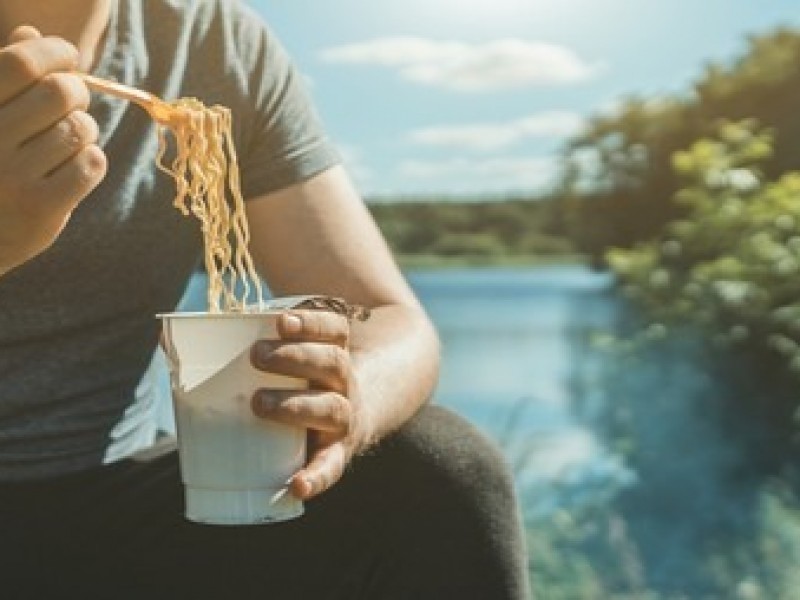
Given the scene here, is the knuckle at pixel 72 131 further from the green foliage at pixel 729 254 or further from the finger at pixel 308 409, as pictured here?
the green foliage at pixel 729 254

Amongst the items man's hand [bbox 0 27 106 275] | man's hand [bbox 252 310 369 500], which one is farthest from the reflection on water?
man's hand [bbox 0 27 106 275]

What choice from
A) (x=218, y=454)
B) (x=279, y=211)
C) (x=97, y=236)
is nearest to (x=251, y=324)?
(x=218, y=454)

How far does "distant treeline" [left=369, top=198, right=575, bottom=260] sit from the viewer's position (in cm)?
317

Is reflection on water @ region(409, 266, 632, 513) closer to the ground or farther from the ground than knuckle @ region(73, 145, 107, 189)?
closer to the ground

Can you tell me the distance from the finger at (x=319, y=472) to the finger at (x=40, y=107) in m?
0.41

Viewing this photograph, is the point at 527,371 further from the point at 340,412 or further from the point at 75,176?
the point at 75,176

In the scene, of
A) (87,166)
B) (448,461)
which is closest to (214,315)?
(87,166)

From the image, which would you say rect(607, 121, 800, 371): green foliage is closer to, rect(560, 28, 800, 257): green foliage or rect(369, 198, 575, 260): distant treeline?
rect(560, 28, 800, 257): green foliage

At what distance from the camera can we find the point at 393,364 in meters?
1.97

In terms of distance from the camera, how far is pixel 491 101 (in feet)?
10.4

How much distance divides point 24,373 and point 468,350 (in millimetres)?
1270

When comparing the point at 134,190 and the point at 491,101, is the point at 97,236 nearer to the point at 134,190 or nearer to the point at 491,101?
the point at 134,190

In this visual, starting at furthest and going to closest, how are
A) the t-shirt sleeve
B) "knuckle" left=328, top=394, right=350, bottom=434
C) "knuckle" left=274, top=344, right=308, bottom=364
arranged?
the t-shirt sleeve → "knuckle" left=328, top=394, right=350, bottom=434 → "knuckle" left=274, top=344, right=308, bottom=364

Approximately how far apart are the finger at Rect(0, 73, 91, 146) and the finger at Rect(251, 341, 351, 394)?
0.88 feet
